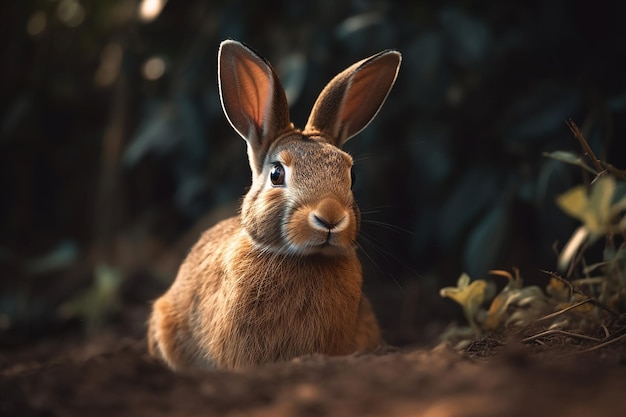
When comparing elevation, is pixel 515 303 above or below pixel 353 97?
below

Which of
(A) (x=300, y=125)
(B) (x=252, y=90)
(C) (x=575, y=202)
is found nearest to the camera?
(C) (x=575, y=202)

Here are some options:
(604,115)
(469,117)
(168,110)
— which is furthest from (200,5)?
(604,115)

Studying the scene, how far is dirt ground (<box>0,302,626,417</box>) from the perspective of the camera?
1747 mm

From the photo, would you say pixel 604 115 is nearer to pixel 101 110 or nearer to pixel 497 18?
pixel 497 18

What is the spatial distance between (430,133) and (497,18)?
2.84 feet

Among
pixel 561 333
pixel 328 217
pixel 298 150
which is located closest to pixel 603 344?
pixel 561 333

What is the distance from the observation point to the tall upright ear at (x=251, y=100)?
364 centimetres

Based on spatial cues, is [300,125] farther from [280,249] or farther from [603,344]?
[603,344]

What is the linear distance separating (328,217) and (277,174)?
1.56ft

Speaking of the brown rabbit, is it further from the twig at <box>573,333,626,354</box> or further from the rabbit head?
the twig at <box>573,333,626,354</box>

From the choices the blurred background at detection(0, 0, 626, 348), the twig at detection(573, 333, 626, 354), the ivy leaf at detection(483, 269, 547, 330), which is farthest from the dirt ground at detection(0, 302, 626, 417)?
the blurred background at detection(0, 0, 626, 348)

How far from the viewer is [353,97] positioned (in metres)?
3.90

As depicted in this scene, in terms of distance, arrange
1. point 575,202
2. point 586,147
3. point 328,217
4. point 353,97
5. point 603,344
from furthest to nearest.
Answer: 1. point 353,97
2. point 328,217
3. point 586,147
4. point 603,344
5. point 575,202

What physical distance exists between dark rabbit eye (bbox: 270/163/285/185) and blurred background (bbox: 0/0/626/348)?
3.81ft
